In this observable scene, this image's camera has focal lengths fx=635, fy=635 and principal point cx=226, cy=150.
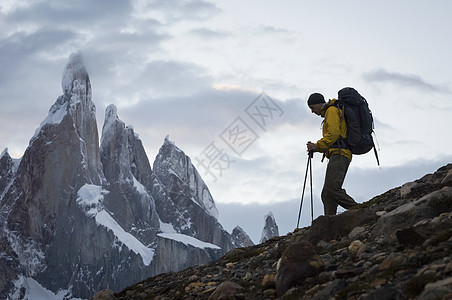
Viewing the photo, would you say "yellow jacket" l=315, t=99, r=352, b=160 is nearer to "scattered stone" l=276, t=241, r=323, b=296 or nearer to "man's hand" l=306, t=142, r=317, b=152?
"man's hand" l=306, t=142, r=317, b=152

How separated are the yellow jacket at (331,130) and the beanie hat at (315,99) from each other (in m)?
0.49

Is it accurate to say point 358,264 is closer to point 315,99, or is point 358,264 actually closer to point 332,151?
point 332,151

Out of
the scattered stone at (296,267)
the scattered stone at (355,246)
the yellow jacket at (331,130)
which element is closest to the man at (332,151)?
the yellow jacket at (331,130)

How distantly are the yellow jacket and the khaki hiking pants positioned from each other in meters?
0.17

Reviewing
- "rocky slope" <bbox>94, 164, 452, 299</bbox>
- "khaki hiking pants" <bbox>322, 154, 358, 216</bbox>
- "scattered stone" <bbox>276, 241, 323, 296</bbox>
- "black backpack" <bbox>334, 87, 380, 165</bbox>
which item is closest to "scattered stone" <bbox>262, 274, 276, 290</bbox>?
"rocky slope" <bbox>94, 164, 452, 299</bbox>

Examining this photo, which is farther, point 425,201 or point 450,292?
point 425,201

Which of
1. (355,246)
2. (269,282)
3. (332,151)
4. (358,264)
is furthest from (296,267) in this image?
(332,151)

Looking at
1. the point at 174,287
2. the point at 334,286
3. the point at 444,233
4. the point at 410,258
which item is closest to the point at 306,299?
the point at 334,286

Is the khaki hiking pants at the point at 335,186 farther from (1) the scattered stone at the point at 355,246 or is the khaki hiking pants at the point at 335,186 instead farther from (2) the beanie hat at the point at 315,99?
(1) the scattered stone at the point at 355,246

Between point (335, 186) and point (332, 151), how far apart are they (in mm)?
970

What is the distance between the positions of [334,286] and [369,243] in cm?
282

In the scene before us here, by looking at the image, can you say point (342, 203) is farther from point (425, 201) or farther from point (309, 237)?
point (425, 201)

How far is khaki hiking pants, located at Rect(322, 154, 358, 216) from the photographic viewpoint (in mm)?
17328

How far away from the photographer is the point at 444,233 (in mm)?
10891
